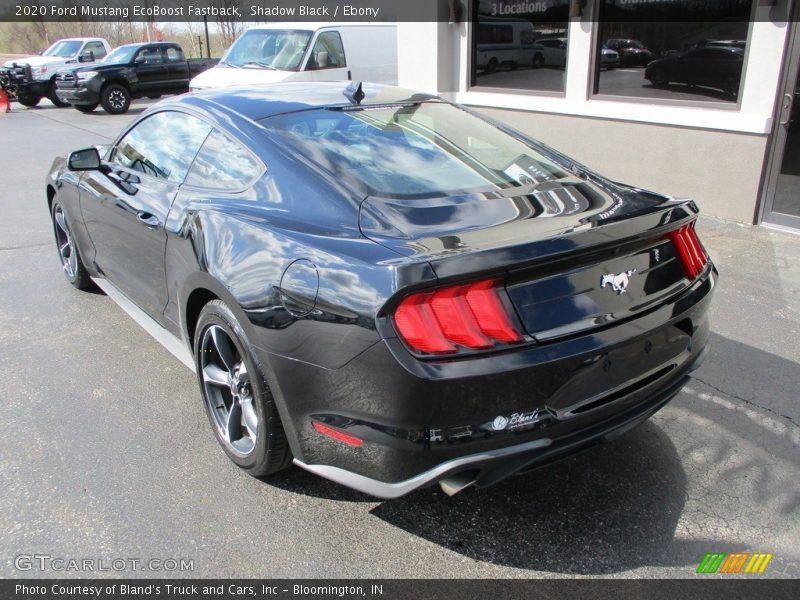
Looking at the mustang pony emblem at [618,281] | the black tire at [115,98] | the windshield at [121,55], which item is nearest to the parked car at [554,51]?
the mustang pony emblem at [618,281]

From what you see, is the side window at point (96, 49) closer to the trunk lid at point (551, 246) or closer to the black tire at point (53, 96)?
the black tire at point (53, 96)

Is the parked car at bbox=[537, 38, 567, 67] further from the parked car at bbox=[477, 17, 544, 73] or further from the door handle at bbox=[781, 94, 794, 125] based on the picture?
the door handle at bbox=[781, 94, 794, 125]

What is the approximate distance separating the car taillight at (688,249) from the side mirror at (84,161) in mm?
3342

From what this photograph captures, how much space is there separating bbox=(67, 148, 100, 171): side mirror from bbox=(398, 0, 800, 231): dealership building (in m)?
5.60

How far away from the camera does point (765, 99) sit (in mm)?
6199

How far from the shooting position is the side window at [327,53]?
11.5m

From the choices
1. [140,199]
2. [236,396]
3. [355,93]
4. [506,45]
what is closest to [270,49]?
[506,45]

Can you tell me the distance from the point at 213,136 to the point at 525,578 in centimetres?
238

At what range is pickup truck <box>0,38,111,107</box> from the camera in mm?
19875

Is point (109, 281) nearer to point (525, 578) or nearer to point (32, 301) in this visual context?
point (32, 301)

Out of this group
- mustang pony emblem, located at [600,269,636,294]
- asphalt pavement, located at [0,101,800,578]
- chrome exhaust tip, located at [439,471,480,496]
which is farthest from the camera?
asphalt pavement, located at [0,101,800,578]

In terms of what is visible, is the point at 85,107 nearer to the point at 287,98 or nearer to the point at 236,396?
the point at 287,98

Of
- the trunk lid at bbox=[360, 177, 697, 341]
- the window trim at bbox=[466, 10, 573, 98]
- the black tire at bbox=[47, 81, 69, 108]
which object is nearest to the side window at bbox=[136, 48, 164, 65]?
the black tire at bbox=[47, 81, 69, 108]

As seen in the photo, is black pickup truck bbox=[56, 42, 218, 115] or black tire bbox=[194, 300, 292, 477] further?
black pickup truck bbox=[56, 42, 218, 115]
